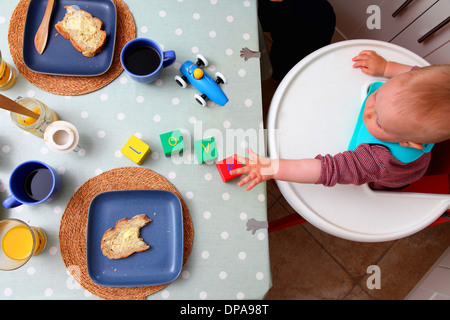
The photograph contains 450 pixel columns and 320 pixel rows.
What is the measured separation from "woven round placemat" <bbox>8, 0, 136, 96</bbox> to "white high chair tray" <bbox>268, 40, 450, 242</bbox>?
1.34ft

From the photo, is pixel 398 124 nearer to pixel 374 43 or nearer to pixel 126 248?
pixel 374 43

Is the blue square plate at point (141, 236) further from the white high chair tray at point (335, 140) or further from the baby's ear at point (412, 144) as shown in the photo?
the baby's ear at point (412, 144)

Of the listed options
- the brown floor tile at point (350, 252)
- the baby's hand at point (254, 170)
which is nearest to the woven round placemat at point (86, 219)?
the baby's hand at point (254, 170)

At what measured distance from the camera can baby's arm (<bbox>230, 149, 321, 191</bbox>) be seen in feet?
2.32

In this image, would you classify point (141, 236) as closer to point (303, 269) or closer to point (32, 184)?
point (32, 184)

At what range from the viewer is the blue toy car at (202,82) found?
0.73 meters

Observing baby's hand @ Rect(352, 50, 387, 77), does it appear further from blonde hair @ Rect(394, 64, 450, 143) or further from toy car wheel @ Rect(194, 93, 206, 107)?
toy car wheel @ Rect(194, 93, 206, 107)

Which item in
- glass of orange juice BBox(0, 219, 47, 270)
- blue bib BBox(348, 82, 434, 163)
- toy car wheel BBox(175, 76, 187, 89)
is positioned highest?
toy car wheel BBox(175, 76, 187, 89)

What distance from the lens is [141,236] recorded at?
0.70 meters

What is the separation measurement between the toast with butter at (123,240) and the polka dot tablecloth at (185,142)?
0.31 feet

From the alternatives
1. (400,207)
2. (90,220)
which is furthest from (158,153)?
(400,207)

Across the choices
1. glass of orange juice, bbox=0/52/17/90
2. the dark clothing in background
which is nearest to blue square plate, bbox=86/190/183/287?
glass of orange juice, bbox=0/52/17/90

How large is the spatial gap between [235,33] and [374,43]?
39cm

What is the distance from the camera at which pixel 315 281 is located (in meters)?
1.38
